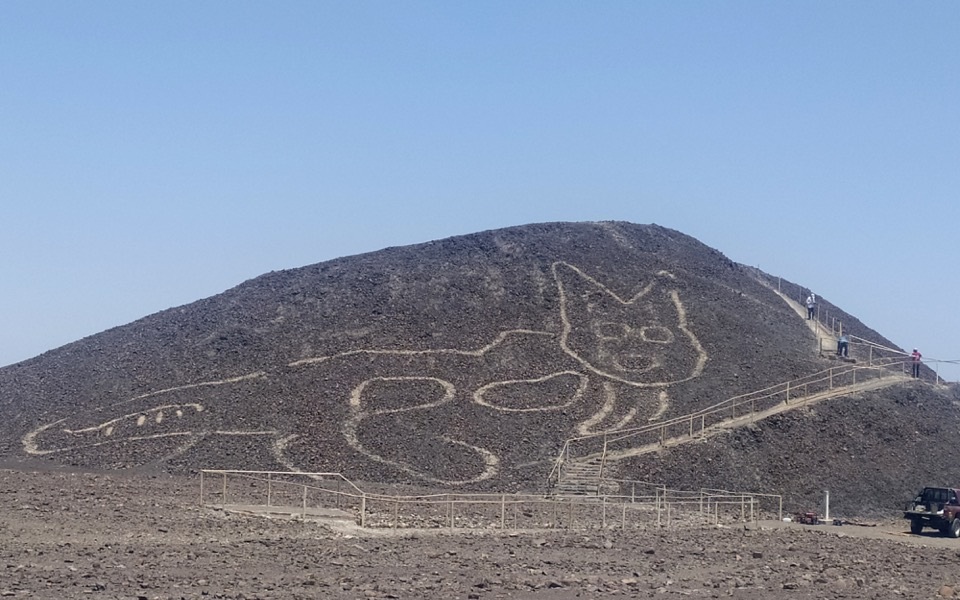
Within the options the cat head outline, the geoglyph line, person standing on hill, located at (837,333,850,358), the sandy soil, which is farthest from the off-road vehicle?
person standing on hill, located at (837,333,850,358)

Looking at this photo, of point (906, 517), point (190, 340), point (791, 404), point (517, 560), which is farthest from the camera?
point (190, 340)

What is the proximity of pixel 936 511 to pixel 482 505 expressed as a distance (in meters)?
14.6

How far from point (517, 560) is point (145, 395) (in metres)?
27.9

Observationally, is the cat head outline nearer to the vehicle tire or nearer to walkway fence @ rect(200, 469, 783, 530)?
walkway fence @ rect(200, 469, 783, 530)

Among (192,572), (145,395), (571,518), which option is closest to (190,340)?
(145,395)

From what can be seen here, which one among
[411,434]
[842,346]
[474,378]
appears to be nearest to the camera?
[411,434]

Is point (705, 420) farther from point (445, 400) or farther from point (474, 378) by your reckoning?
point (445, 400)

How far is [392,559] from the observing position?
23.8m

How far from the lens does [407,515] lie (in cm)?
3444

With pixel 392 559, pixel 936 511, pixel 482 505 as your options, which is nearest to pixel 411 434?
pixel 482 505

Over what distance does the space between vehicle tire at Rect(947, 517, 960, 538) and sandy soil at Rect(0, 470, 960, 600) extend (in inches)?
129

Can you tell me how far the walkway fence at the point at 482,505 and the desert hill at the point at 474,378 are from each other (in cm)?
125

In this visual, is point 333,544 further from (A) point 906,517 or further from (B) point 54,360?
(B) point 54,360

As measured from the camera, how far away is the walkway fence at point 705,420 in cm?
4275
